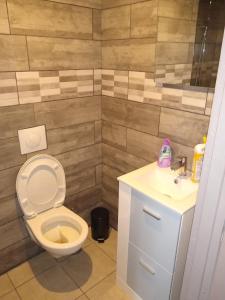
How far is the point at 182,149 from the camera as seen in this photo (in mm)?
1575

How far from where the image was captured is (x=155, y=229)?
134 cm

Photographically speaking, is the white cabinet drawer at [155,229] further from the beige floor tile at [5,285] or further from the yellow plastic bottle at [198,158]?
the beige floor tile at [5,285]

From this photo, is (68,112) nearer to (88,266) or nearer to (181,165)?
(181,165)

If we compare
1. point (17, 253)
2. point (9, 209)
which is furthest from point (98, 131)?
point (17, 253)

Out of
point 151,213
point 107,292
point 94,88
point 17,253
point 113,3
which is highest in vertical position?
point 113,3

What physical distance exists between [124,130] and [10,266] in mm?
1415

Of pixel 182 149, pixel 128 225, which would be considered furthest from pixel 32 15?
pixel 128 225

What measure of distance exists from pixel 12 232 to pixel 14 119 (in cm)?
87

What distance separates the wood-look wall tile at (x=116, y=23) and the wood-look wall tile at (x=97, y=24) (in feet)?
0.10

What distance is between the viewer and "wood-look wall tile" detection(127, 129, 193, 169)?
5.16 feet

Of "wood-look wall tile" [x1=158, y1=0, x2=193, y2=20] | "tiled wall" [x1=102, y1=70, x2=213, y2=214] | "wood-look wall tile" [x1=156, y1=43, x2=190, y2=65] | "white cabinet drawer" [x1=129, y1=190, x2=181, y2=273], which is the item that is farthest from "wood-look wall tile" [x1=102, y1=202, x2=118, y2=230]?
"wood-look wall tile" [x1=158, y1=0, x2=193, y2=20]

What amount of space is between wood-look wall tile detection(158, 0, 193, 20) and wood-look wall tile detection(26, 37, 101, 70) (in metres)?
0.58

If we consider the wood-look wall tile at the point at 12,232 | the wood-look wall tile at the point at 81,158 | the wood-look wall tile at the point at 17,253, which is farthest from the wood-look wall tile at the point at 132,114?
the wood-look wall tile at the point at 17,253

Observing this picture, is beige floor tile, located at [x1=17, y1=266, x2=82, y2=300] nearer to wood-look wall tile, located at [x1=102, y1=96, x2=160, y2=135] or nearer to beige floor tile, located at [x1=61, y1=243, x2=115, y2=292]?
beige floor tile, located at [x1=61, y1=243, x2=115, y2=292]
